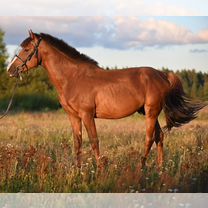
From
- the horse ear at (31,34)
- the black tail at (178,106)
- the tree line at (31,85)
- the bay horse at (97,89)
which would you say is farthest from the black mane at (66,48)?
the black tail at (178,106)

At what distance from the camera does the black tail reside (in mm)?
6016

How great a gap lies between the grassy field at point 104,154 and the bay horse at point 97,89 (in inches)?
9.3

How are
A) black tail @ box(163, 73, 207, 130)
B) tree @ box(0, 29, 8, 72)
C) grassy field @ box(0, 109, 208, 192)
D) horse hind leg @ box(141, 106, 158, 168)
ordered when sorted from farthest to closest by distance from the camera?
1. tree @ box(0, 29, 8, 72)
2. black tail @ box(163, 73, 207, 130)
3. horse hind leg @ box(141, 106, 158, 168)
4. grassy field @ box(0, 109, 208, 192)

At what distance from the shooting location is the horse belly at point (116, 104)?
19.5ft

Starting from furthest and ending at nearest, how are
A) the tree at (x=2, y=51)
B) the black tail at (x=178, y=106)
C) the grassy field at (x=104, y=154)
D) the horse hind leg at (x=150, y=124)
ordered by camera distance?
1. the tree at (x=2, y=51)
2. the black tail at (x=178, y=106)
3. the horse hind leg at (x=150, y=124)
4. the grassy field at (x=104, y=154)

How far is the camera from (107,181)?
581 centimetres

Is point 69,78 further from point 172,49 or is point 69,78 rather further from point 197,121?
point 197,121

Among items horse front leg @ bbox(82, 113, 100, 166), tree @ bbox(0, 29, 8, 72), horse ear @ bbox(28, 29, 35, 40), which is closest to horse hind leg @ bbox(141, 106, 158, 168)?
horse front leg @ bbox(82, 113, 100, 166)

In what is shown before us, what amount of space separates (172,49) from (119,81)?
47.8 inches

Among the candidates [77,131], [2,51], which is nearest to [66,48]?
[77,131]

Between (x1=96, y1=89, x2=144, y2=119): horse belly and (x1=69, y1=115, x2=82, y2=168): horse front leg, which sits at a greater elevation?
(x1=96, y1=89, x2=144, y2=119): horse belly

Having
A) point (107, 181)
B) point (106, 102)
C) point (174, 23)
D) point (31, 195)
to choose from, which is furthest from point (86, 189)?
point (174, 23)

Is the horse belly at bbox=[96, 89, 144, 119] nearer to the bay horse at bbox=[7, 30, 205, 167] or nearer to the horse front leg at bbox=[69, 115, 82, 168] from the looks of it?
the bay horse at bbox=[7, 30, 205, 167]

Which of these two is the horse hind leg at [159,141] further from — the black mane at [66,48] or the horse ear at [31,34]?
the horse ear at [31,34]
